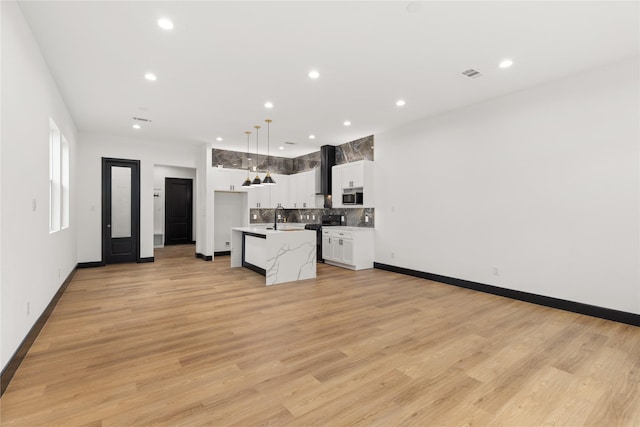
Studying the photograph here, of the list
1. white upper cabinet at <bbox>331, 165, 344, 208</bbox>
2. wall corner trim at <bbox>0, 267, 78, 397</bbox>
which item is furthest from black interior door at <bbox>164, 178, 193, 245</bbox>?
wall corner trim at <bbox>0, 267, 78, 397</bbox>

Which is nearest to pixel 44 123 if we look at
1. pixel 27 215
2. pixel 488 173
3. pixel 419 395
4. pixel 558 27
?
pixel 27 215

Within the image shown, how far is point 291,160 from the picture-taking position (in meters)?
9.74

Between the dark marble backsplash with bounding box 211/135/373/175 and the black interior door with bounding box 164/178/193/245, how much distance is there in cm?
331

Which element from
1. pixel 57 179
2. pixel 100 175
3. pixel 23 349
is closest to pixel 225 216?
pixel 100 175

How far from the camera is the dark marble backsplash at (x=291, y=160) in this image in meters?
7.28

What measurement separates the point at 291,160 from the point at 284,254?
494 cm

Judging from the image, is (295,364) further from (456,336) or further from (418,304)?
(418,304)

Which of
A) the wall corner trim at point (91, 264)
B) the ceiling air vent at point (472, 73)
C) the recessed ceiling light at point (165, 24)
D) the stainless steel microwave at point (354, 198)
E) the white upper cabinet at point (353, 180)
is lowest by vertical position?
the wall corner trim at point (91, 264)

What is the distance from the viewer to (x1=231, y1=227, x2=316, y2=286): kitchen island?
17.5 feet

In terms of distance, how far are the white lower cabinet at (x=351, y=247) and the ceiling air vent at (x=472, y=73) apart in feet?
11.9

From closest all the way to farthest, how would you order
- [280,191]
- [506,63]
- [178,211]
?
1. [506,63]
2. [280,191]
3. [178,211]

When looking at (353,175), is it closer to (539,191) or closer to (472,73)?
(472,73)

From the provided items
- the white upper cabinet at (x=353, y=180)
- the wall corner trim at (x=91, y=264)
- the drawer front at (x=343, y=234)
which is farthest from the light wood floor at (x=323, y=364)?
the white upper cabinet at (x=353, y=180)

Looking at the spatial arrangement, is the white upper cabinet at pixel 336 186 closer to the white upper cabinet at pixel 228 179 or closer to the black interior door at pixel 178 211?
the white upper cabinet at pixel 228 179
